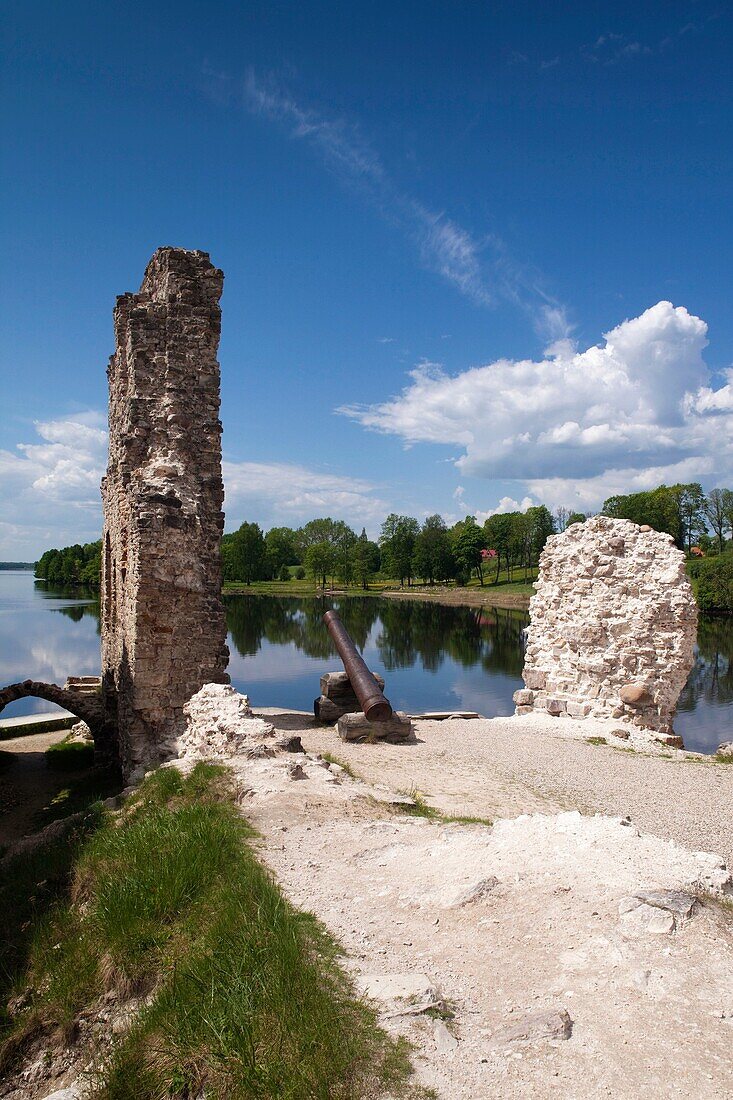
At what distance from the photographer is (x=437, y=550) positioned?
80.6 m

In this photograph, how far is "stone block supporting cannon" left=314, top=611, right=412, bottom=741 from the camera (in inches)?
473

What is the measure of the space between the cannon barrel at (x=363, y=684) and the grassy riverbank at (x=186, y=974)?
594 cm

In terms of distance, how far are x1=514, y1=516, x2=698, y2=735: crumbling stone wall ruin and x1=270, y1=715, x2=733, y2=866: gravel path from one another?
103 cm

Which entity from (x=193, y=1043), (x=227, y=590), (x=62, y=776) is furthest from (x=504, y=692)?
(x=227, y=590)

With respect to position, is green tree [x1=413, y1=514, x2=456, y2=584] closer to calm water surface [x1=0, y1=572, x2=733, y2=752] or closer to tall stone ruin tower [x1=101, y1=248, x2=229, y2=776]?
calm water surface [x1=0, y1=572, x2=733, y2=752]

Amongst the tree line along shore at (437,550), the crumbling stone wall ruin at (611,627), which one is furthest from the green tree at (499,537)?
the crumbling stone wall ruin at (611,627)

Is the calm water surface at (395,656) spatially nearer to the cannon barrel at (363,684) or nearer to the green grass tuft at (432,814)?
the cannon barrel at (363,684)

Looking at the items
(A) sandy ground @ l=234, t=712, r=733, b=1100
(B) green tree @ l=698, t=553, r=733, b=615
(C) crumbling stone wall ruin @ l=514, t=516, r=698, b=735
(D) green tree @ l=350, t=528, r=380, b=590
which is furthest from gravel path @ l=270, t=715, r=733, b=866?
(D) green tree @ l=350, t=528, r=380, b=590

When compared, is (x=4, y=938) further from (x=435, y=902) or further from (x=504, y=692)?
(x=504, y=692)

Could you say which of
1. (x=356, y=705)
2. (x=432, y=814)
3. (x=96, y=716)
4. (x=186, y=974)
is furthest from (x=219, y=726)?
(x=356, y=705)

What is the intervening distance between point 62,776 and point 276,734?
19.7 feet

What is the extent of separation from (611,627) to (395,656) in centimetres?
1997

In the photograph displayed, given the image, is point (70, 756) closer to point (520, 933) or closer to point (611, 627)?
point (611, 627)

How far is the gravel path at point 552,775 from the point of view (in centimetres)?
764
